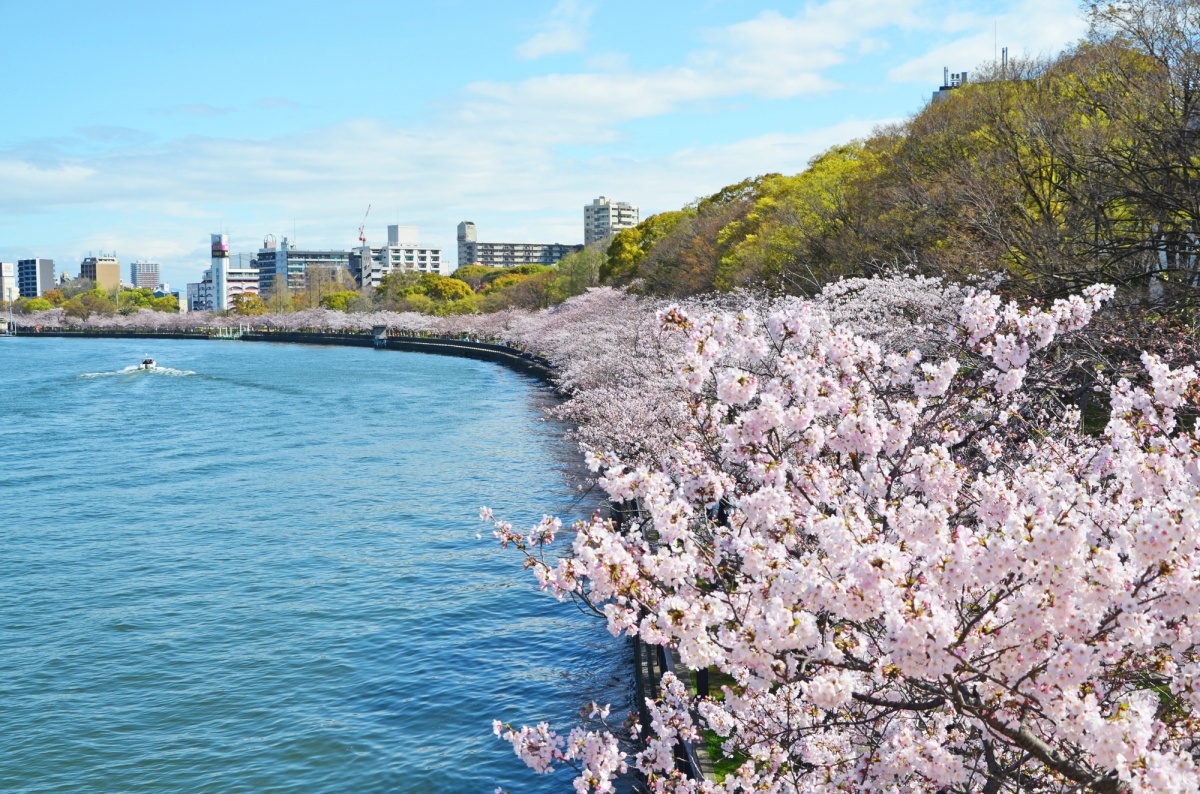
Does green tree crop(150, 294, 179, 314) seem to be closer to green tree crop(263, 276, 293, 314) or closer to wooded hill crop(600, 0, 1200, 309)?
green tree crop(263, 276, 293, 314)

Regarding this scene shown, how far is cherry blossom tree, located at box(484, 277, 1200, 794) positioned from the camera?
516cm

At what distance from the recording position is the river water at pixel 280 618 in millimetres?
14773

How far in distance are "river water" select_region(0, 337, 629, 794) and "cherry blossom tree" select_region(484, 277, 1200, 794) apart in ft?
22.1

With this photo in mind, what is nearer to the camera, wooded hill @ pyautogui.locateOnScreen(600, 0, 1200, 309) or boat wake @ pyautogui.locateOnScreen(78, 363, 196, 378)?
wooded hill @ pyautogui.locateOnScreen(600, 0, 1200, 309)

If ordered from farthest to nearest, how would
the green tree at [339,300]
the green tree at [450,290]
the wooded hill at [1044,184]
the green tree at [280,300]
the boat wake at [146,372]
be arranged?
the green tree at [280,300] → the green tree at [339,300] → the green tree at [450,290] → the boat wake at [146,372] → the wooded hill at [1044,184]

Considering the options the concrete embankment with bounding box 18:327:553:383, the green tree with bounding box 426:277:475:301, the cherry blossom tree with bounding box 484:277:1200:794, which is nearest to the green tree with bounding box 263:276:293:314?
the concrete embankment with bounding box 18:327:553:383

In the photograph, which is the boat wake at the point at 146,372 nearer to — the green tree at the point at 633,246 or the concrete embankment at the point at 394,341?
the concrete embankment at the point at 394,341

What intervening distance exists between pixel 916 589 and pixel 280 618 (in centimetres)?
1740

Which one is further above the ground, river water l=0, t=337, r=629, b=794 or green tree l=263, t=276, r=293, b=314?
green tree l=263, t=276, r=293, b=314

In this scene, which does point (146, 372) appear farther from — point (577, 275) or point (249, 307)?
point (249, 307)

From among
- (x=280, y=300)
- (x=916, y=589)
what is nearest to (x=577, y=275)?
(x=280, y=300)

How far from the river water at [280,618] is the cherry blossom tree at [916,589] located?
22.1 feet

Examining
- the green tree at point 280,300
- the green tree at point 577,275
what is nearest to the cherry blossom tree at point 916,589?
the green tree at point 577,275

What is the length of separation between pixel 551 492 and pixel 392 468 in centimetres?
856
